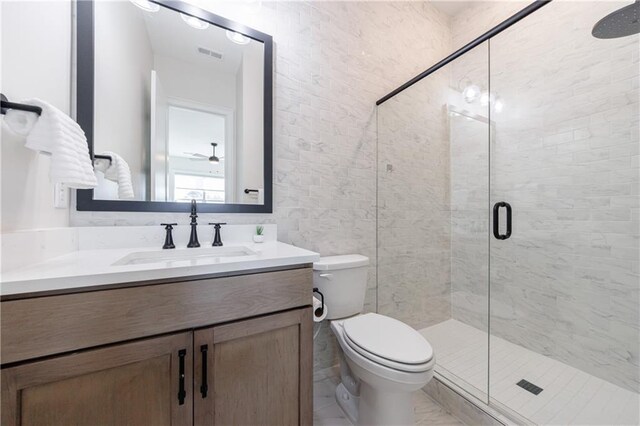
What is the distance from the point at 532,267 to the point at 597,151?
2.67 ft

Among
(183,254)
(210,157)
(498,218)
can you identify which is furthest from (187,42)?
(498,218)

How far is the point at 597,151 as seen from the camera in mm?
1495

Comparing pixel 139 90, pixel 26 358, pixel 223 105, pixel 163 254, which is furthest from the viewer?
pixel 223 105

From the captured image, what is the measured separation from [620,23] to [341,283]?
5.92 feet

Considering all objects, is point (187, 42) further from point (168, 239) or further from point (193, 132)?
point (168, 239)

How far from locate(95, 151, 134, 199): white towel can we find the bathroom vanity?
1.13ft

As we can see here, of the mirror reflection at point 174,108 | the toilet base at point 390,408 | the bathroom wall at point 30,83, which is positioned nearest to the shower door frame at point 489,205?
the toilet base at point 390,408

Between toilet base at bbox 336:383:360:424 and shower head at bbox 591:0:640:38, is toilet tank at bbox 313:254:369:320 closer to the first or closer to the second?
toilet base at bbox 336:383:360:424

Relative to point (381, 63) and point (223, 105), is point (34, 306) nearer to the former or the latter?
point (223, 105)

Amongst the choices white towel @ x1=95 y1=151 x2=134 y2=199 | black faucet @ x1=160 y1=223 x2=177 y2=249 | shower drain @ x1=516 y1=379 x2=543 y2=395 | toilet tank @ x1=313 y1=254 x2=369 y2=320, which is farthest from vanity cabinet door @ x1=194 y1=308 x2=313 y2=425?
shower drain @ x1=516 y1=379 x2=543 y2=395

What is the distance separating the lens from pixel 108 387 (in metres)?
0.65

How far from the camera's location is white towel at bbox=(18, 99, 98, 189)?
67 cm

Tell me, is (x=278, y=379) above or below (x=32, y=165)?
below

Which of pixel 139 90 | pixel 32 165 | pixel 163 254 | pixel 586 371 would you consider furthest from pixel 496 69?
pixel 32 165
